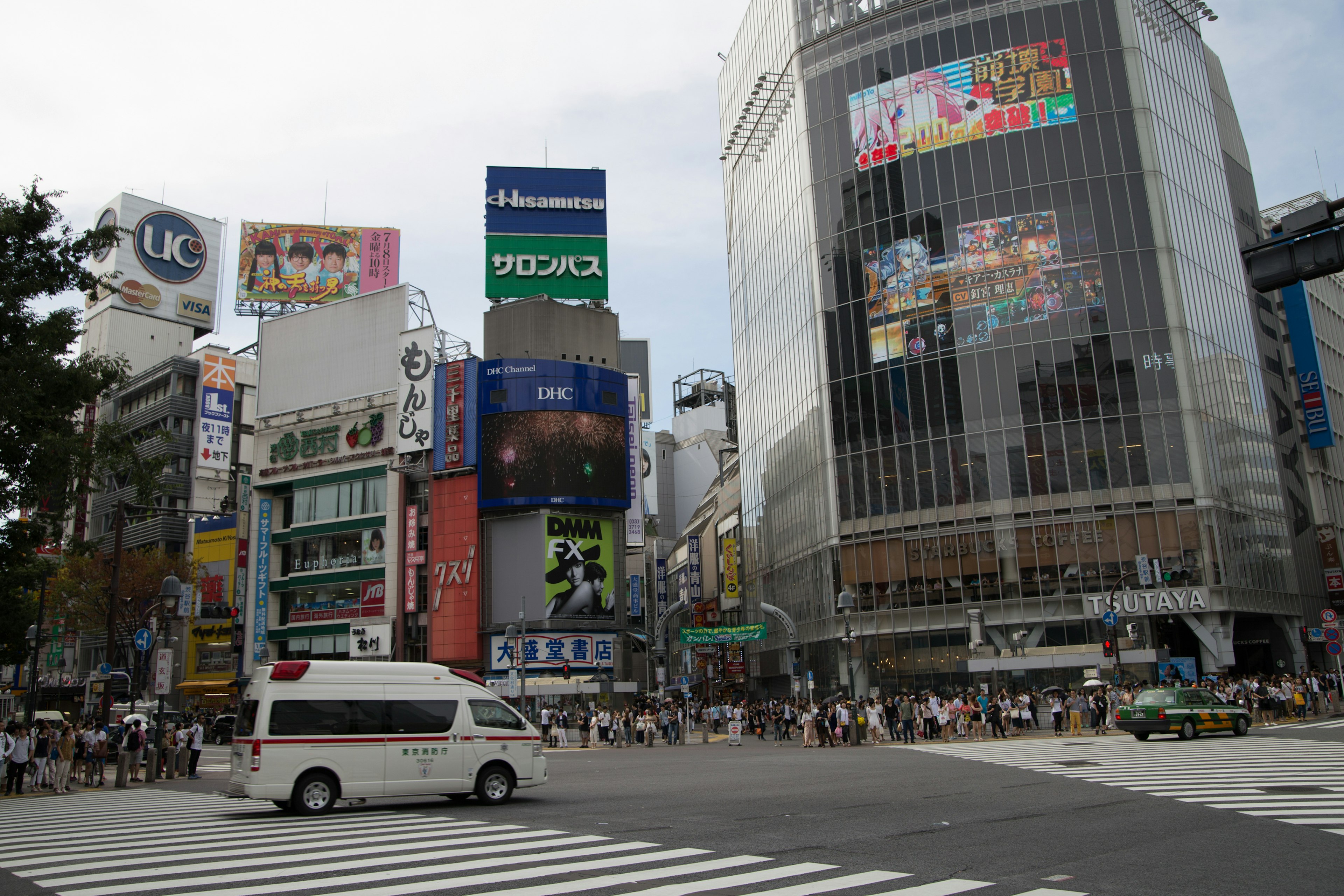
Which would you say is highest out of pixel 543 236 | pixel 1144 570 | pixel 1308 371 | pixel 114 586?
pixel 543 236

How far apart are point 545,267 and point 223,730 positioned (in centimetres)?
3762

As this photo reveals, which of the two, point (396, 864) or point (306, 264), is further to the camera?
point (306, 264)

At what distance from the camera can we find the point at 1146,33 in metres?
55.5

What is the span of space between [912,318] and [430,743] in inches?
1716

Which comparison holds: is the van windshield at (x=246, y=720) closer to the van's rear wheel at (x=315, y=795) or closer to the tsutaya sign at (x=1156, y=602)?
the van's rear wheel at (x=315, y=795)

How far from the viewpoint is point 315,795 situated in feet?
55.1

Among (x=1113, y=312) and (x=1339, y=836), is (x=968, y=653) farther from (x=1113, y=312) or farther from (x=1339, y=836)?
(x=1339, y=836)

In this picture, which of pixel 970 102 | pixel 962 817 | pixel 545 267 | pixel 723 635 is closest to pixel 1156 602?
pixel 723 635

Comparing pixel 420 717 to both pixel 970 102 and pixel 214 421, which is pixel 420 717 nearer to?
pixel 970 102

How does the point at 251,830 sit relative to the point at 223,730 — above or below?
below

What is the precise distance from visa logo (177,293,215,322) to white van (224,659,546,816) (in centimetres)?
9415

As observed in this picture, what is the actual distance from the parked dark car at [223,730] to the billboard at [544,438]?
20107 millimetres

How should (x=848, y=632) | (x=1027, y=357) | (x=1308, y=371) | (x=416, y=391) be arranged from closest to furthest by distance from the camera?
(x=848, y=632) → (x=1027, y=357) → (x=1308, y=371) → (x=416, y=391)

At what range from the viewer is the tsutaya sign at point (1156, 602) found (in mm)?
47500
